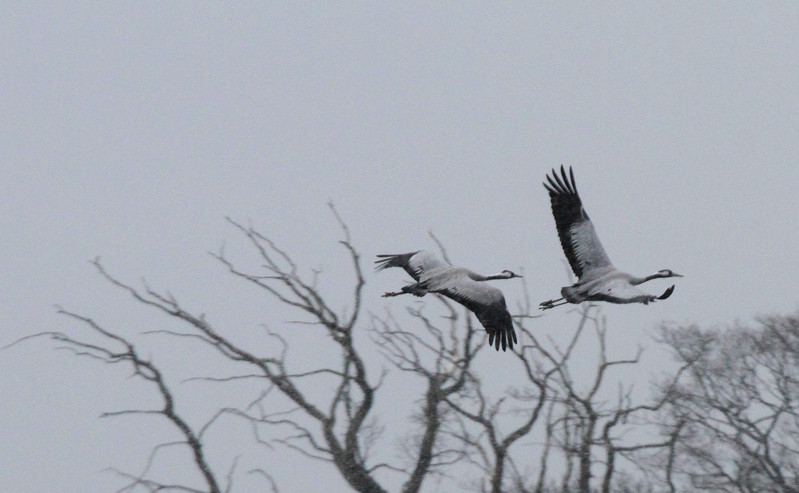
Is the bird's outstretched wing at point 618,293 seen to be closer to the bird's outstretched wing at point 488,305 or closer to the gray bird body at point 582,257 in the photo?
the gray bird body at point 582,257

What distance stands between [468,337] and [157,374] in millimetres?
5020

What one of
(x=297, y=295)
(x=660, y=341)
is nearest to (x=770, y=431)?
(x=660, y=341)

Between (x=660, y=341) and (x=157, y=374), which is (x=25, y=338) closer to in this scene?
(x=157, y=374)

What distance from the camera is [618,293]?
44.2 ft

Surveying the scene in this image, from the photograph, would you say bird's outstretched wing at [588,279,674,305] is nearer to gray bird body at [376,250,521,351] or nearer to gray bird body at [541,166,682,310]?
gray bird body at [541,166,682,310]

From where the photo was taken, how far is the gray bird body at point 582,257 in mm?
13695

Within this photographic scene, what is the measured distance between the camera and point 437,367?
65.2 ft

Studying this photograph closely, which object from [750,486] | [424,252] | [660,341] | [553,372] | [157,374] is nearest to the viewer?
[424,252]

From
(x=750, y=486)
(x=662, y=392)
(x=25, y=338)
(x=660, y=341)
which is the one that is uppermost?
(x=660, y=341)

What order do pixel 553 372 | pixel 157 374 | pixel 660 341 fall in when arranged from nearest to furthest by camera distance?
pixel 157 374 → pixel 553 372 → pixel 660 341

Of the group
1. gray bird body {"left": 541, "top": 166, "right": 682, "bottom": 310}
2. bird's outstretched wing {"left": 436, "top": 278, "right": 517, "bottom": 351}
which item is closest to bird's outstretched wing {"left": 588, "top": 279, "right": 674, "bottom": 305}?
gray bird body {"left": 541, "top": 166, "right": 682, "bottom": 310}

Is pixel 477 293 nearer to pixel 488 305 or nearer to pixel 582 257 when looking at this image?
pixel 488 305

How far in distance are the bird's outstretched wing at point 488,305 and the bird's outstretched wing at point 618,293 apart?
1.30 m

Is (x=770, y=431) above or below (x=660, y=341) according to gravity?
below
